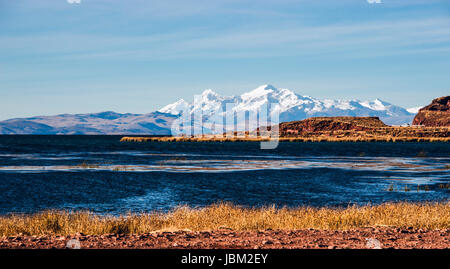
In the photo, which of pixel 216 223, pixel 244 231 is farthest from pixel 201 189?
pixel 244 231

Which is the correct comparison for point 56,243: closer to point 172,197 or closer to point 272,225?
point 272,225

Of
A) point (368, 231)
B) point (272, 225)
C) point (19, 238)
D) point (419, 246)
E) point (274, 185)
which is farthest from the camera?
point (274, 185)

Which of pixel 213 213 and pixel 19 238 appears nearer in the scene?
pixel 19 238

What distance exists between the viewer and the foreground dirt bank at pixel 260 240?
13.5m

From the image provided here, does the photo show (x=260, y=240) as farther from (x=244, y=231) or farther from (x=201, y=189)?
(x=201, y=189)

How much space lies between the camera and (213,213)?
2048 centimetres

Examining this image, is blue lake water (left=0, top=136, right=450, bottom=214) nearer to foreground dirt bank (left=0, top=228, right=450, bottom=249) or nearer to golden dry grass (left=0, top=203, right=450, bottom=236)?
golden dry grass (left=0, top=203, right=450, bottom=236)

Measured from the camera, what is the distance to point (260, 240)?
565 inches

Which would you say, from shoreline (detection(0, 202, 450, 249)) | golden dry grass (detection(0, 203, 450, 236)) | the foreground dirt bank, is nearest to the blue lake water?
golden dry grass (detection(0, 203, 450, 236))

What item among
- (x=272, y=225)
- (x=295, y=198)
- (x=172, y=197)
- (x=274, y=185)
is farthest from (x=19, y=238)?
(x=274, y=185)

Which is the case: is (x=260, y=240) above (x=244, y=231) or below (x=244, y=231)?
above

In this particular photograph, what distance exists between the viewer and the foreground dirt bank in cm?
1350

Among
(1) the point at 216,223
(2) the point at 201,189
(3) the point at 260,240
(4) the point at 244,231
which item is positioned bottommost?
(2) the point at 201,189

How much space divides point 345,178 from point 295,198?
14280 mm
